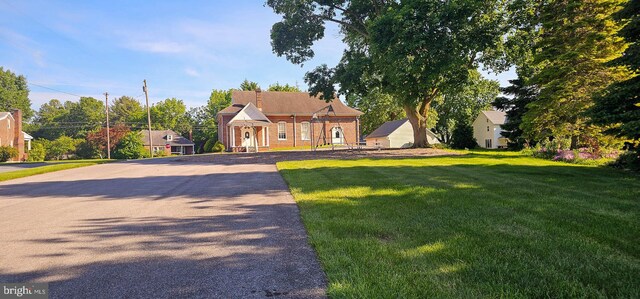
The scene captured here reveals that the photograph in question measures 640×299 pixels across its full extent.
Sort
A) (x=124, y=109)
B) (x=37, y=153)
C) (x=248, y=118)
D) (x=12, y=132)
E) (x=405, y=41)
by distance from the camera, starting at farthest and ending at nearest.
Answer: (x=124, y=109) → (x=37, y=153) → (x=12, y=132) → (x=248, y=118) → (x=405, y=41)

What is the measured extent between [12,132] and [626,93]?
62215 mm

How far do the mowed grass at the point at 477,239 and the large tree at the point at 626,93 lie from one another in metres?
1.65

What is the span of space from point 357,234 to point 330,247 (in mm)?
716

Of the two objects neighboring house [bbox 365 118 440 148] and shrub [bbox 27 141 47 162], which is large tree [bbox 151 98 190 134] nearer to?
shrub [bbox 27 141 47 162]

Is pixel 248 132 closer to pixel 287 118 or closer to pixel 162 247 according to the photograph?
pixel 287 118

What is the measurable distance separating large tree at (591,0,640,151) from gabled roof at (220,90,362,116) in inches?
1408

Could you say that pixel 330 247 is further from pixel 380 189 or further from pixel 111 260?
pixel 380 189

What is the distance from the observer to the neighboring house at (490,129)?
47656mm

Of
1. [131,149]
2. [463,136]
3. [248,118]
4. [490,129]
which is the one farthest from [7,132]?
[490,129]

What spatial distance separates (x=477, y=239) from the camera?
454 cm

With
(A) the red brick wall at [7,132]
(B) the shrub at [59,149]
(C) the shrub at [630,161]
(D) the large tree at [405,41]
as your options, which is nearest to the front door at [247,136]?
(D) the large tree at [405,41]

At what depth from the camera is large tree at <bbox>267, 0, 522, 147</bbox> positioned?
61.1ft

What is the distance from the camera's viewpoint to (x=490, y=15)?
2120 centimetres

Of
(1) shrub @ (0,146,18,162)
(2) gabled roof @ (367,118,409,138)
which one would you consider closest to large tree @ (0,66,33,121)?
(1) shrub @ (0,146,18,162)
